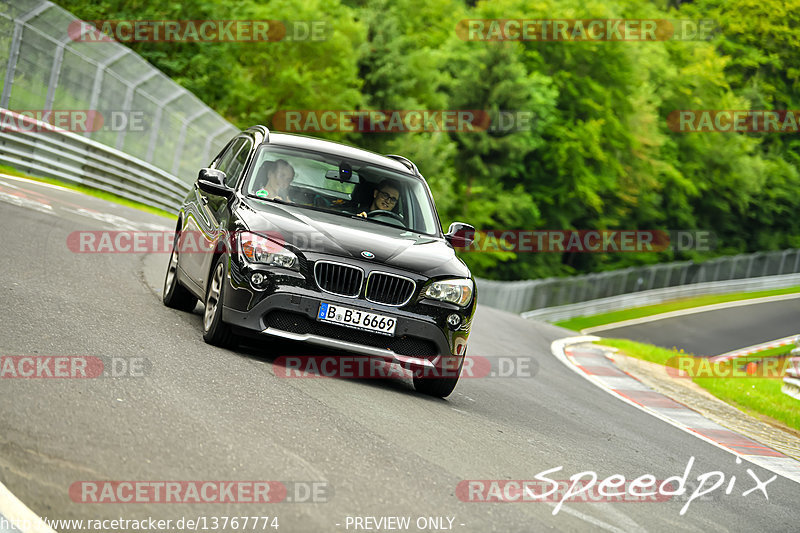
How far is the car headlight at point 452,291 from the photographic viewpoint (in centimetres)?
810

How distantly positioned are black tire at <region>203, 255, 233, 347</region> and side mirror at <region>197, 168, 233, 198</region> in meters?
0.67

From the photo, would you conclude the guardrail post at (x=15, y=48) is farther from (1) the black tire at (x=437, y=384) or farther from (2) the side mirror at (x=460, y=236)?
(1) the black tire at (x=437, y=384)

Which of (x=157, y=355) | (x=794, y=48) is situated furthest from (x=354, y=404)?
(x=794, y=48)

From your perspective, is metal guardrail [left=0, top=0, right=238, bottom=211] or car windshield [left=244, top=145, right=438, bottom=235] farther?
metal guardrail [left=0, top=0, right=238, bottom=211]

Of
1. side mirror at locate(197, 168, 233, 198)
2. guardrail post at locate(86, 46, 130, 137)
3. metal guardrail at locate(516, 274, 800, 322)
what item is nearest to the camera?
side mirror at locate(197, 168, 233, 198)

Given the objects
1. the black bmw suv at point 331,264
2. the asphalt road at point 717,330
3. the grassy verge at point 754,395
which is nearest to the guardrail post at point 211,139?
the grassy verge at point 754,395

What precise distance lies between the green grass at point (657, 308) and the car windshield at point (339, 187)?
118 ft

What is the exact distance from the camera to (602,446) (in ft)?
27.3

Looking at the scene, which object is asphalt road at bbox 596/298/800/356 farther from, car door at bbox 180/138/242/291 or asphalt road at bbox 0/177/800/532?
asphalt road at bbox 0/177/800/532

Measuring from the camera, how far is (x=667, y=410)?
42.0 feet

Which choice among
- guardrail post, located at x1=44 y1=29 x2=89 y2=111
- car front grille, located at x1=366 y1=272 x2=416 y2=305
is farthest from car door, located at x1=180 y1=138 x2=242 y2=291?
guardrail post, located at x1=44 y1=29 x2=89 y2=111

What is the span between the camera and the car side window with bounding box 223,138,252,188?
30.5 feet

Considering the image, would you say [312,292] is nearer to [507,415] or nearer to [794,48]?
[507,415]

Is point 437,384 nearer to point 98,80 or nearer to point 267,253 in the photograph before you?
point 267,253
